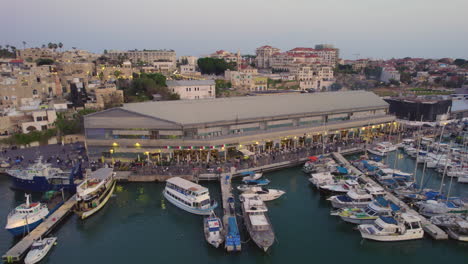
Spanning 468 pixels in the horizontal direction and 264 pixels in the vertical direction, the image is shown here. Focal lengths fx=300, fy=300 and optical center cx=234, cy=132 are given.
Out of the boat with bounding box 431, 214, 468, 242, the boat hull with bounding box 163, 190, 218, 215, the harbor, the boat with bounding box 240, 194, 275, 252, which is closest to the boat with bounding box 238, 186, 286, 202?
the harbor

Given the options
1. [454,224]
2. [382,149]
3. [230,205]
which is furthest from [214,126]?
[454,224]

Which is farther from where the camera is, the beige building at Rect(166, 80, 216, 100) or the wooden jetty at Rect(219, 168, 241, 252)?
the beige building at Rect(166, 80, 216, 100)

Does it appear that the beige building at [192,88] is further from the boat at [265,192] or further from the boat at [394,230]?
the boat at [394,230]

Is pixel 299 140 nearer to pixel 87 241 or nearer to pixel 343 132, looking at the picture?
pixel 343 132

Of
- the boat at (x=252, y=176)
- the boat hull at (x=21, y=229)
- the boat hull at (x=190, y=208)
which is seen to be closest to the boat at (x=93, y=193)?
the boat hull at (x=21, y=229)

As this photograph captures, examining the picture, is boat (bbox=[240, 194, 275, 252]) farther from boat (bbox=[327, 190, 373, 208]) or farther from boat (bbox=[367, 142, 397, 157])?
boat (bbox=[367, 142, 397, 157])

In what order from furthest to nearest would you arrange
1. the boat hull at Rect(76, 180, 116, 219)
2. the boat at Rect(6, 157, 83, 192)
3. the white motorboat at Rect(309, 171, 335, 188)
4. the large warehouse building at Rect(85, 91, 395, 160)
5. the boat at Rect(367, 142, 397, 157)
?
the boat at Rect(367, 142, 397, 157) → the large warehouse building at Rect(85, 91, 395, 160) → the white motorboat at Rect(309, 171, 335, 188) → the boat at Rect(6, 157, 83, 192) → the boat hull at Rect(76, 180, 116, 219)

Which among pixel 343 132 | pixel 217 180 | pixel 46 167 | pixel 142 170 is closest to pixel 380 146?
pixel 343 132
